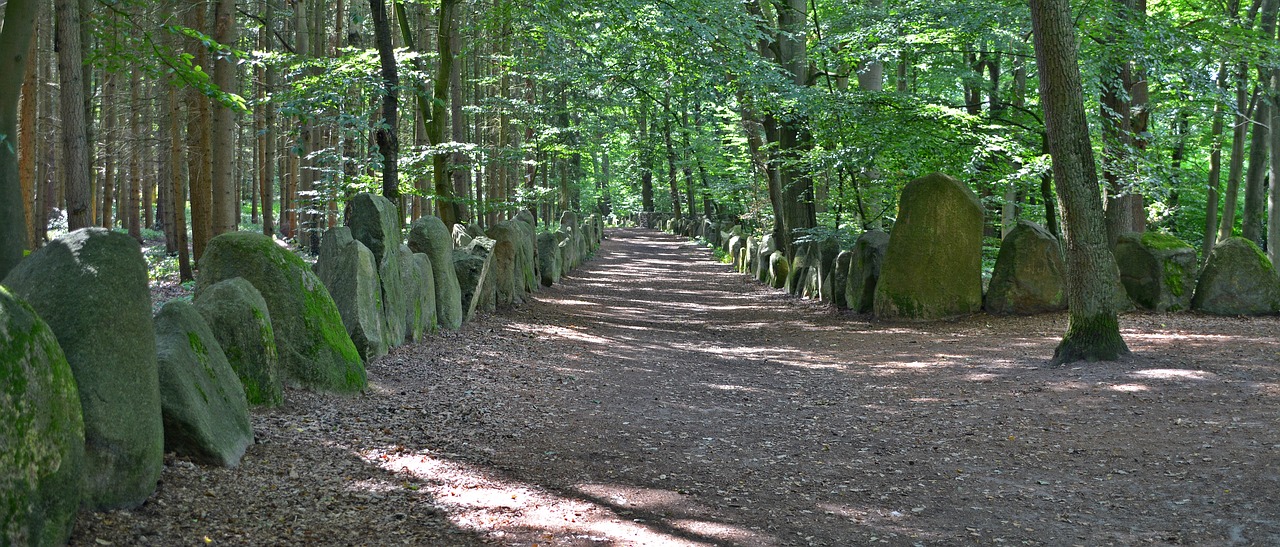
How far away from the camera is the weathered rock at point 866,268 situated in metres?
12.9

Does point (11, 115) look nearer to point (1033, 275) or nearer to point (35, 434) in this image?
point (35, 434)

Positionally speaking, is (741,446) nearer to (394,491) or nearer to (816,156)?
(394,491)

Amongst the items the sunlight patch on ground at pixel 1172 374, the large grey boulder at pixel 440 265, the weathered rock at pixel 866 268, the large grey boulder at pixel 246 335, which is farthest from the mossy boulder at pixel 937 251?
the large grey boulder at pixel 246 335

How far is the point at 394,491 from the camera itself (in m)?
4.61

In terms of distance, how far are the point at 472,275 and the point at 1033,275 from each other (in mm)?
7111

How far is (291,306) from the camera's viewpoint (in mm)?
6320

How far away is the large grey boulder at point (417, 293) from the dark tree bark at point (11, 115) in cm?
357

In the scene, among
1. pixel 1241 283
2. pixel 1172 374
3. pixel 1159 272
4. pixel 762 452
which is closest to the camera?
pixel 762 452

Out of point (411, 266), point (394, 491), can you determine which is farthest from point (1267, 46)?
point (394, 491)

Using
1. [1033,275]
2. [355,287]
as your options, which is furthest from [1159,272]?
[355,287]

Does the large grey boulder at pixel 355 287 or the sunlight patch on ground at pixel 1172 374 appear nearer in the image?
the sunlight patch on ground at pixel 1172 374

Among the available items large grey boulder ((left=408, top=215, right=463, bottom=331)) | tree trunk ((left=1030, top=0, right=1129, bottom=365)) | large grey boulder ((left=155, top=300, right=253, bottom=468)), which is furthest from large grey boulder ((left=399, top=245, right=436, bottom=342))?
tree trunk ((left=1030, top=0, right=1129, bottom=365))

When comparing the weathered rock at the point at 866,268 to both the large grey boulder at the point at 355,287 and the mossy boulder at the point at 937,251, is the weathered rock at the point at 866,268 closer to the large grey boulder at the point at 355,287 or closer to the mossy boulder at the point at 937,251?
the mossy boulder at the point at 937,251

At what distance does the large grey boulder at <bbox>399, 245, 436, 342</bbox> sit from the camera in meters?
9.02
